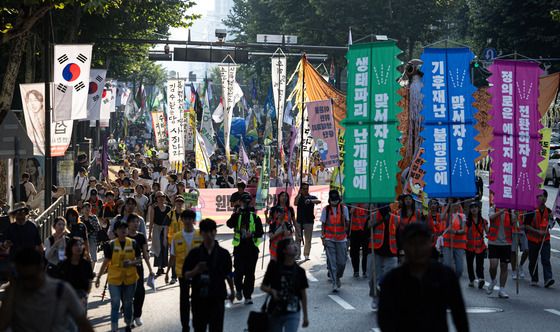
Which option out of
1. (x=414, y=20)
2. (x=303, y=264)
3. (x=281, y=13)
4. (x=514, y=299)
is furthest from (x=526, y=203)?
(x=281, y=13)

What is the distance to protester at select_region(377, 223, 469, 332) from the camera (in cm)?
613

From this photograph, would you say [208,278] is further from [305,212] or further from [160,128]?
[160,128]

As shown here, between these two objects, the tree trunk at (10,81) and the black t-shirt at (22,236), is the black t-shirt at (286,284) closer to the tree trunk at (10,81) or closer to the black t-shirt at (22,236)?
the black t-shirt at (22,236)

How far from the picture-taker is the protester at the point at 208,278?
1026 centimetres

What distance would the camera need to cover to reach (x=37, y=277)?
7.02 meters

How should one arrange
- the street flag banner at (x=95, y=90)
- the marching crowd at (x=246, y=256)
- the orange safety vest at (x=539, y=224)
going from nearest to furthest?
the marching crowd at (x=246, y=256) → the orange safety vest at (x=539, y=224) → the street flag banner at (x=95, y=90)

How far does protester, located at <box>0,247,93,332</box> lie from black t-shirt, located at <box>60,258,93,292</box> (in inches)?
142

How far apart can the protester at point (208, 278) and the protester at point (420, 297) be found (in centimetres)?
430

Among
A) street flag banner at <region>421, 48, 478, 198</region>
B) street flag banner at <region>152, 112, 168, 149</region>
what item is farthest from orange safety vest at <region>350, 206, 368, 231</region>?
street flag banner at <region>152, 112, 168, 149</region>

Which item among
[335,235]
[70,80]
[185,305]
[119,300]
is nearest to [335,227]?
[335,235]

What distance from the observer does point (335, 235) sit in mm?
16547

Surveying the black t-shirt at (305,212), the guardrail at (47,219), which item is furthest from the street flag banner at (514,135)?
the guardrail at (47,219)

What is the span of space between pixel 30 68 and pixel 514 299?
16917mm

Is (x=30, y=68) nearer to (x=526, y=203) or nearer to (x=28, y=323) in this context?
(x=526, y=203)
